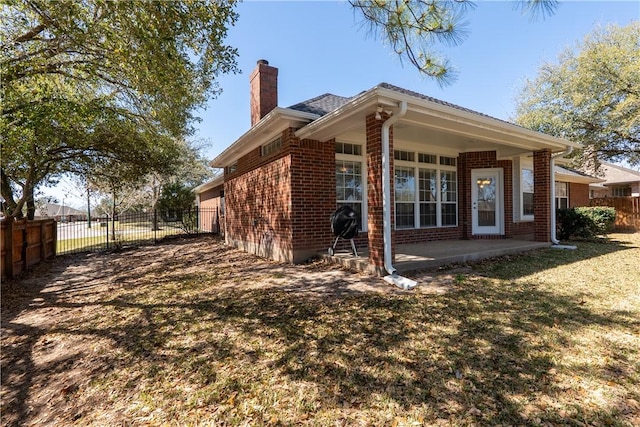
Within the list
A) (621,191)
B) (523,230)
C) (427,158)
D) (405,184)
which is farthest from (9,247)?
(621,191)

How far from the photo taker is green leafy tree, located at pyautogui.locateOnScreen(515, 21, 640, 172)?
1203 centimetres

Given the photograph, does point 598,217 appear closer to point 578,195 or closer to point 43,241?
point 578,195

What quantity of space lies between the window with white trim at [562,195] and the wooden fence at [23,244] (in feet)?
64.8

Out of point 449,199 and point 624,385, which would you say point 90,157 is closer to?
point 449,199

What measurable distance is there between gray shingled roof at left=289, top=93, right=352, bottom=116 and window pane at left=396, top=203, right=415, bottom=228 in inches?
126

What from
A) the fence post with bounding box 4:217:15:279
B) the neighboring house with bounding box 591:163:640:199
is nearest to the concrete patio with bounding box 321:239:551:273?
the fence post with bounding box 4:217:15:279

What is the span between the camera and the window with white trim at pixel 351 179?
733 centimetres

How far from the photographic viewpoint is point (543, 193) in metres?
8.24

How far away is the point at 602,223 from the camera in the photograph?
10391 millimetres

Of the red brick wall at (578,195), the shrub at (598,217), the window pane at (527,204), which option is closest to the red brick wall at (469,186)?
the window pane at (527,204)

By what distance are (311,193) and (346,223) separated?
1119 millimetres

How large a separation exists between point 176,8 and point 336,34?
8.17ft

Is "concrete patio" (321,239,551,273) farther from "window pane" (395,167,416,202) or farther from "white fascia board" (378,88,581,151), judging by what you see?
"white fascia board" (378,88,581,151)

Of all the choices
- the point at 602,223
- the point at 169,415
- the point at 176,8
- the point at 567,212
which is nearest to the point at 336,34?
the point at 176,8
